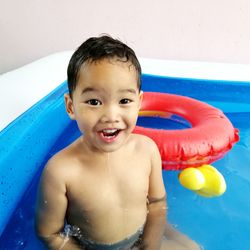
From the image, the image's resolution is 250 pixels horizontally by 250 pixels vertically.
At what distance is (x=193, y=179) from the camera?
1360mm

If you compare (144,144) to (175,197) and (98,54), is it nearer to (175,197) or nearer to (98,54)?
(98,54)

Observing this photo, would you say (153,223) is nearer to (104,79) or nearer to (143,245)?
(143,245)

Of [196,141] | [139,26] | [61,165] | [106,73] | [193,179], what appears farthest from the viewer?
[139,26]

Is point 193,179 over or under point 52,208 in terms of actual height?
under

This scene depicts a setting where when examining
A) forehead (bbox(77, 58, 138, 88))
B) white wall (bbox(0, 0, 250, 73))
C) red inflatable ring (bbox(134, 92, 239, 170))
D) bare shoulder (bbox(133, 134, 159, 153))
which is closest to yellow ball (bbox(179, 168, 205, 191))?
red inflatable ring (bbox(134, 92, 239, 170))

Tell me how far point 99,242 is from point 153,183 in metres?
0.23

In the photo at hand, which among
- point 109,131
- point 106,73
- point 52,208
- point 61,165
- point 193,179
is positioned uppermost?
point 106,73

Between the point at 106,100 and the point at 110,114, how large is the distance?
0.12 ft

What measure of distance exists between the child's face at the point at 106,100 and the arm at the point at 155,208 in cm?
23

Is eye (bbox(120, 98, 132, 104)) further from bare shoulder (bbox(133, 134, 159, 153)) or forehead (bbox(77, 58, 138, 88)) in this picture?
bare shoulder (bbox(133, 134, 159, 153))

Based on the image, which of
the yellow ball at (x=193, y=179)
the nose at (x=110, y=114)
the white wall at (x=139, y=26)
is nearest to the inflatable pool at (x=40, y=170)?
the yellow ball at (x=193, y=179)

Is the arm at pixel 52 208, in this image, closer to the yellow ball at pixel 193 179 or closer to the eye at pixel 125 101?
the eye at pixel 125 101

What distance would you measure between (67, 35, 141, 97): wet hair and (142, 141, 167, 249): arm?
296mm

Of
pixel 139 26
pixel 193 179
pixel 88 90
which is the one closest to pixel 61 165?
pixel 88 90
